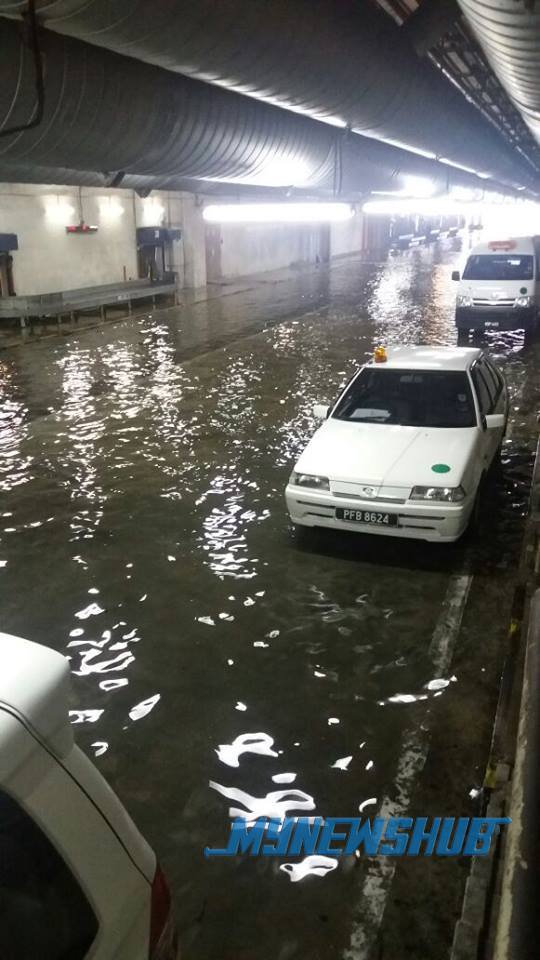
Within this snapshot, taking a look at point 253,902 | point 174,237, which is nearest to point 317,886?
point 253,902

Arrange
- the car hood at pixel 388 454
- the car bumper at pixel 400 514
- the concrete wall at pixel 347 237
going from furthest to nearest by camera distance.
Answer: the concrete wall at pixel 347 237, the car hood at pixel 388 454, the car bumper at pixel 400 514

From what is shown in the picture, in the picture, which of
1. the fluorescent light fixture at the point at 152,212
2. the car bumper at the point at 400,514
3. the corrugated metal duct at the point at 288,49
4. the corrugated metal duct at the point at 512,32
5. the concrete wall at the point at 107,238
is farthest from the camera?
the fluorescent light fixture at the point at 152,212

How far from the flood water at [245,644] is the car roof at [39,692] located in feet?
6.45

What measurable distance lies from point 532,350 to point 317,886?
14.2m

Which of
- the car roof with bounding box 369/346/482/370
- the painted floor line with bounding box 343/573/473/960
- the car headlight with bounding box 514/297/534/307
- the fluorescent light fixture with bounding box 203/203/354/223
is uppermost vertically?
the fluorescent light fixture with bounding box 203/203/354/223

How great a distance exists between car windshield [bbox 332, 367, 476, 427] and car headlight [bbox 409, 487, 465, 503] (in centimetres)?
115

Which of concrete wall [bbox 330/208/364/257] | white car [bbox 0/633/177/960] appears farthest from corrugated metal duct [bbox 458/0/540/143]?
concrete wall [bbox 330/208/364/257]

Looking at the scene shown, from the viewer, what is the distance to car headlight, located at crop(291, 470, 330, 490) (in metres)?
6.41

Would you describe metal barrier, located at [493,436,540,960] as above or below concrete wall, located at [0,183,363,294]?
below

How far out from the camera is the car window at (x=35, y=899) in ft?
5.06

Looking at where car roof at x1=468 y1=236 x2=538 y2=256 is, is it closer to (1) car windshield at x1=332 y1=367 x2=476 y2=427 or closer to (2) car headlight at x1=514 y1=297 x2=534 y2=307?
(2) car headlight at x1=514 y1=297 x2=534 y2=307

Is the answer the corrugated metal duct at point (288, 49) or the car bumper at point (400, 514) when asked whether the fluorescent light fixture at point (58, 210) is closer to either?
the corrugated metal duct at point (288, 49)

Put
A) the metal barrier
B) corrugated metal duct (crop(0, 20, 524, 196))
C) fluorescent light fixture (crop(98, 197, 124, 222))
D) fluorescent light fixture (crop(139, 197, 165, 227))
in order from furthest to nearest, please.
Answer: fluorescent light fixture (crop(139, 197, 165, 227)) < fluorescent light fixture (crop(98, 197, 124, 222)) < corrugated metal duct (crop(0, 20, 524, 196)) < the metal barrier

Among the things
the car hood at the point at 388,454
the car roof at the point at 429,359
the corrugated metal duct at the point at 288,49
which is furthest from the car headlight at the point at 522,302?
the car hood at the point at 388,454
